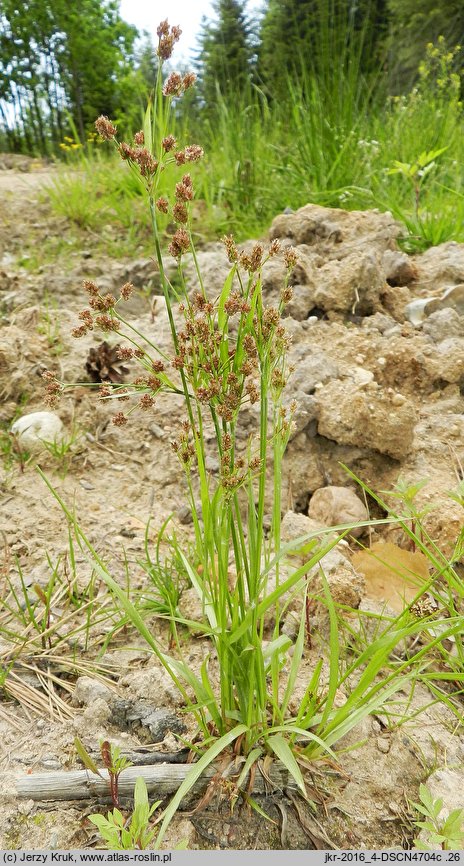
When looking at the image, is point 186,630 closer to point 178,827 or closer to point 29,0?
point 178,827

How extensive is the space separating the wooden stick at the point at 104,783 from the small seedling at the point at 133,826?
0.09 meters

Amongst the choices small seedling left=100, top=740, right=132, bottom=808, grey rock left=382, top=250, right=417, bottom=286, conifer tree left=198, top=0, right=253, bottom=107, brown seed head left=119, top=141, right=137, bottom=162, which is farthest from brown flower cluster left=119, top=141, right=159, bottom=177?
conifer tree left=198, top=0, right=253, bottom=107

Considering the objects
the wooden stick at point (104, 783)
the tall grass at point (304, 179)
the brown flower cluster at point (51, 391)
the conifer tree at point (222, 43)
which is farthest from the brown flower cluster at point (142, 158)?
the conifer tree at point (222, 43)

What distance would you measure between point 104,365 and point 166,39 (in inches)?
69.2

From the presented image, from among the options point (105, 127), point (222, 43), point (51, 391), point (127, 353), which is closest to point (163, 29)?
point (105, 127)

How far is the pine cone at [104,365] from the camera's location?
2.69 meters

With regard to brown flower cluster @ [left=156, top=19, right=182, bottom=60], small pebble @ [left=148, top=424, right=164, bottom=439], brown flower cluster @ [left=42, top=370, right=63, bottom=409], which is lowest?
small pebble @ [left=148, top=424, right=164, bottom=439]

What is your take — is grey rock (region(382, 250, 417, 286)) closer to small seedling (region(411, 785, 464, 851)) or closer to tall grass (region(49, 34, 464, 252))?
tall grass (region(49, 34, 464, 252))

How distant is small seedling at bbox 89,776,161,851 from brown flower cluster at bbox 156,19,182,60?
126 cm

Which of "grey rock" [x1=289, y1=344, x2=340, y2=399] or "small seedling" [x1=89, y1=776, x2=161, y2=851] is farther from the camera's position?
"grey rock" [x1=289, y1=344, x2=340, y2=399]

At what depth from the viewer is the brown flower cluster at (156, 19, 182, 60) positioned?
3.36ft

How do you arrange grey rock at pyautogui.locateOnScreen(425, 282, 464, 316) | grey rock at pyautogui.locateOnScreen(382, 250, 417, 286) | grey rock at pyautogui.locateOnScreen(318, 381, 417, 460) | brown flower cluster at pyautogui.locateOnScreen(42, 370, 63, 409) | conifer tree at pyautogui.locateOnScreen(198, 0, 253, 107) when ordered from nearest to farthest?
brown flower cluster at pyautogui.locateOnScreen(42, 370, 63, 409) → grey rock at pyautogui.locateOnScreen(318, 381, 417, 460) → grey rock at pyautogui.locateOnScreen(425, 282, 464, 316) → grey rock at pyautogui.locateOnScreen(382, 250, 417, 286) → conifer tree at pyautogui.locateOnScreen(198, 0, 253, 107)

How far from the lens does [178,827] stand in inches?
46.3

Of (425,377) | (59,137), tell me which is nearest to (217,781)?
(425,377)
